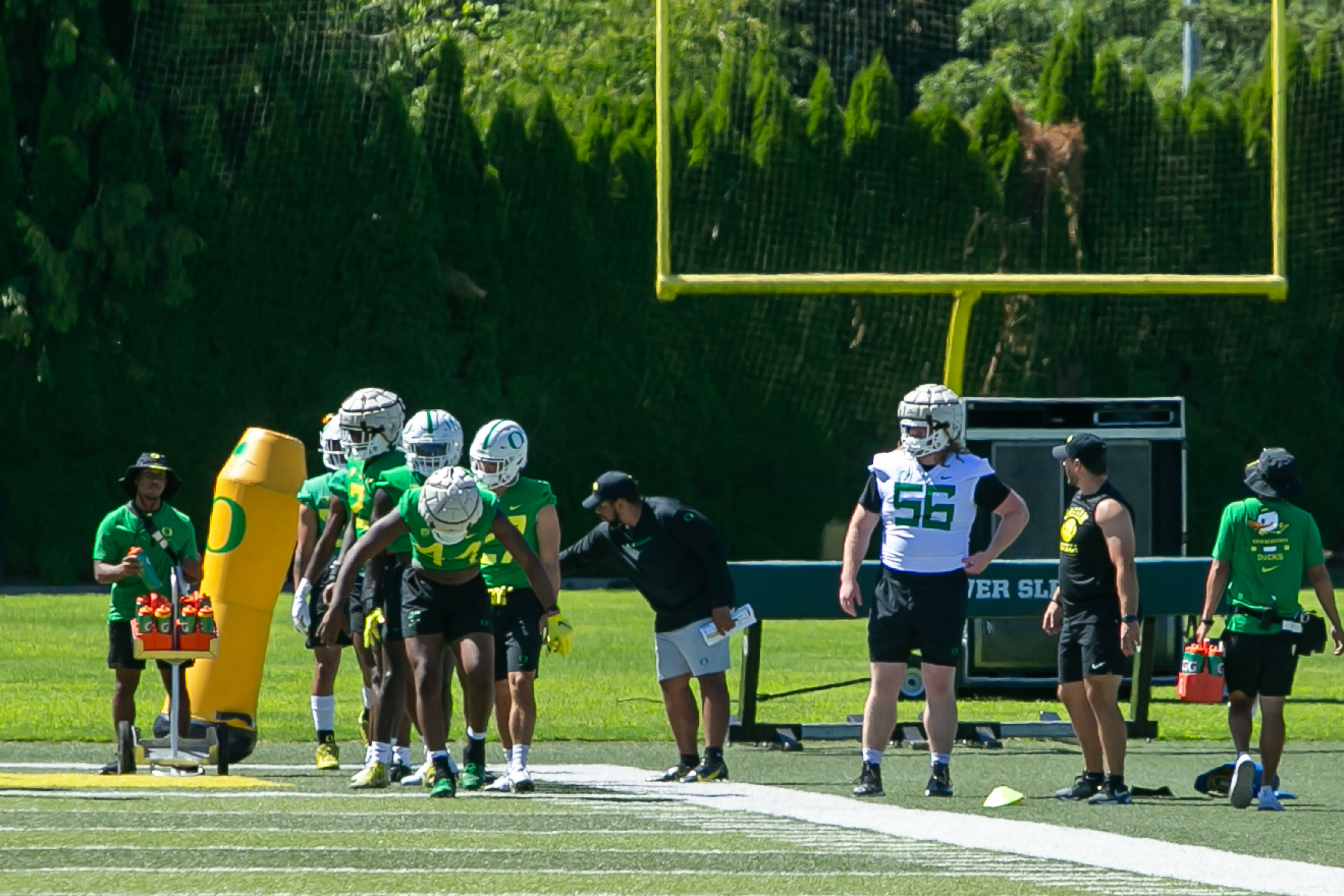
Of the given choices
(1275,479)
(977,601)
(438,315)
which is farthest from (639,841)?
(438,315)

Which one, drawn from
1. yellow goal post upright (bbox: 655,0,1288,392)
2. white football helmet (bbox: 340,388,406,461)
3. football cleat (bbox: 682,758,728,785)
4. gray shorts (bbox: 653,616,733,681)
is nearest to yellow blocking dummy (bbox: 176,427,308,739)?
white football helmet (bbox: 340,388,406,461)

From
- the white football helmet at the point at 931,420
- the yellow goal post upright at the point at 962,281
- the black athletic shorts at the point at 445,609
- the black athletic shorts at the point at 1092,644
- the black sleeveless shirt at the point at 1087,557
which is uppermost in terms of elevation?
the yellow goal post upright at the point at 962,281

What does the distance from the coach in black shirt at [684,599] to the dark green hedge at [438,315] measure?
19200mm

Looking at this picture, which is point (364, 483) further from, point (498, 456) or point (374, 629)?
point (374, 629)

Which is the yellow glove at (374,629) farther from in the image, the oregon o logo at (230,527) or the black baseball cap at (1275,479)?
the black baseball cap at (1275,479)

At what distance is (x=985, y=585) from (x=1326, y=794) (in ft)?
13.3

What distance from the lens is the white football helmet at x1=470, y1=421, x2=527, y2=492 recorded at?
11.1m

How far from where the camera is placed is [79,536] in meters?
32.3

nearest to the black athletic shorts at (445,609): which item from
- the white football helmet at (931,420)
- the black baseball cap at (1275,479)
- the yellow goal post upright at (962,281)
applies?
the white football helmet at (931,420)

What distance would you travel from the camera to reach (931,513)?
1085cm

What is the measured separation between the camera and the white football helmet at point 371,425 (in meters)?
11.6

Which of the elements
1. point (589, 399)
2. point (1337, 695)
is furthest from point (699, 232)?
point (589, 399)

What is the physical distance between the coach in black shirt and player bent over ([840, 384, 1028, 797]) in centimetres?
86

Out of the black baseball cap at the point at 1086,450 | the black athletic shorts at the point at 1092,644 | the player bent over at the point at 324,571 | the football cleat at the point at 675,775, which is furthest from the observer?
the player bent over at the point at 324,571
